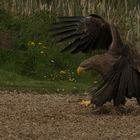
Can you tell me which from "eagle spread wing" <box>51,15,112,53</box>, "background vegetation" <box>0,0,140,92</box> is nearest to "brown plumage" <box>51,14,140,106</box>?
"eagle spread wing" <box>51,15,112,53</box>

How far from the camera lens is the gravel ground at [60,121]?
316 inches

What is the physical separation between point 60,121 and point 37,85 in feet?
14.1

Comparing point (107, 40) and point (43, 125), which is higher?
point (107, 40)

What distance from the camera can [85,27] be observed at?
1091cm

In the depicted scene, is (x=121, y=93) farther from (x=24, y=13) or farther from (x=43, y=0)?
(x=43, y=0)

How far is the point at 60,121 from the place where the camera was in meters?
9.12

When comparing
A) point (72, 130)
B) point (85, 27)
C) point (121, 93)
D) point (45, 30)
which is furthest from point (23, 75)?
point (72, 130)

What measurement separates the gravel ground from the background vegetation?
85.3 inches

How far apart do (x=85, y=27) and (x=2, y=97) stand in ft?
6.58

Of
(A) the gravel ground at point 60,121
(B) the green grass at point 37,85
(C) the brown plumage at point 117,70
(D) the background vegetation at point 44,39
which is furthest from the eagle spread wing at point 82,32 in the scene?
(D) the background vegetation at point 44,39

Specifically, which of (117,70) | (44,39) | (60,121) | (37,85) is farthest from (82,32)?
(44,39)

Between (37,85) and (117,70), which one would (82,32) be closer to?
(117,70)

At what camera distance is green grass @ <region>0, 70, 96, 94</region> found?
12953 millimetres

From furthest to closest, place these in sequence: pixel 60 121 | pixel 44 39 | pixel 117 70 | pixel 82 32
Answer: pixel 44 39 < pixel 82 32 < pixel 117 70 < pixel 60 121
